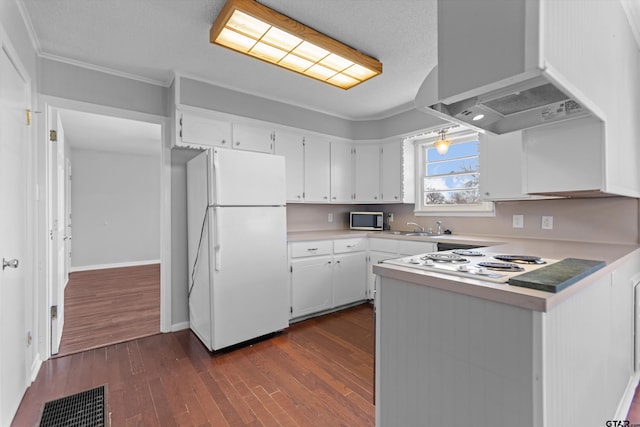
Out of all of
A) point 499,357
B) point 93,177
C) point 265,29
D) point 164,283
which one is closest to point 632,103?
point 499,357

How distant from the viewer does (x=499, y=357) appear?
3.40 ft

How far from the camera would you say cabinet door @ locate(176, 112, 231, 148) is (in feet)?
9.70

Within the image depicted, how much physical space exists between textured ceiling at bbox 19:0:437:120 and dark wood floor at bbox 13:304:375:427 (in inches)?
101

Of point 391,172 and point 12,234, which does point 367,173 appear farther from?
point 12,234

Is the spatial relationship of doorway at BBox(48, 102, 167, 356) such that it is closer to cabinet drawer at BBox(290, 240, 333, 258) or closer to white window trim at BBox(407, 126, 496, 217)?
cabinet drawer at BBox(290, 240, 333, 258)

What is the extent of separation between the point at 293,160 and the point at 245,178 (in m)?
1.10

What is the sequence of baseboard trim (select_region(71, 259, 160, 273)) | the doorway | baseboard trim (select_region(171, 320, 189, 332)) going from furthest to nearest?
baseboard trim (select_region(71, 259, 160, 273)), the doorway, baseboard trim (select_region(171, 320, 189, 332))

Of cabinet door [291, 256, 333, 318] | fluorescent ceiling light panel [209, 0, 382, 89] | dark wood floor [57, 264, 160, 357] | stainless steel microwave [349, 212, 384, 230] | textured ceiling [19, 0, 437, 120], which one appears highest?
textured ceiling [19, 0, 437, 120]

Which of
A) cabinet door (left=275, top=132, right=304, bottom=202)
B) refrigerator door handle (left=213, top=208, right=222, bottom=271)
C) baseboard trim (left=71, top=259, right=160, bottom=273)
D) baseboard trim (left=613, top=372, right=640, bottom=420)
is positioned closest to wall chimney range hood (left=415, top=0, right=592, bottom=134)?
baseboard trim (left=613, top=372, right=640, bottom=420)

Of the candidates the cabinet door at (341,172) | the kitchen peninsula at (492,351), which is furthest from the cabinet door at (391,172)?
the kitchen peninsula at (492,351)

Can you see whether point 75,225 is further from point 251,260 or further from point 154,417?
point 154,417

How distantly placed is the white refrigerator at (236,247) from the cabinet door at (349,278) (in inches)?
30.2

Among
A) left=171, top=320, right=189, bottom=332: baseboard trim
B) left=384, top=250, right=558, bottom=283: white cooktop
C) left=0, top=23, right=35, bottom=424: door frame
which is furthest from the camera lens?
left=171, top=320, right=189, bottom=332: baseboard trim

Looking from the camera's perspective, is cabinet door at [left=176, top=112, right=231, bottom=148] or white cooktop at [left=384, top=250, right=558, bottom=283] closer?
white cooktop at [left=384, top=250, right=558, bottom=283]
